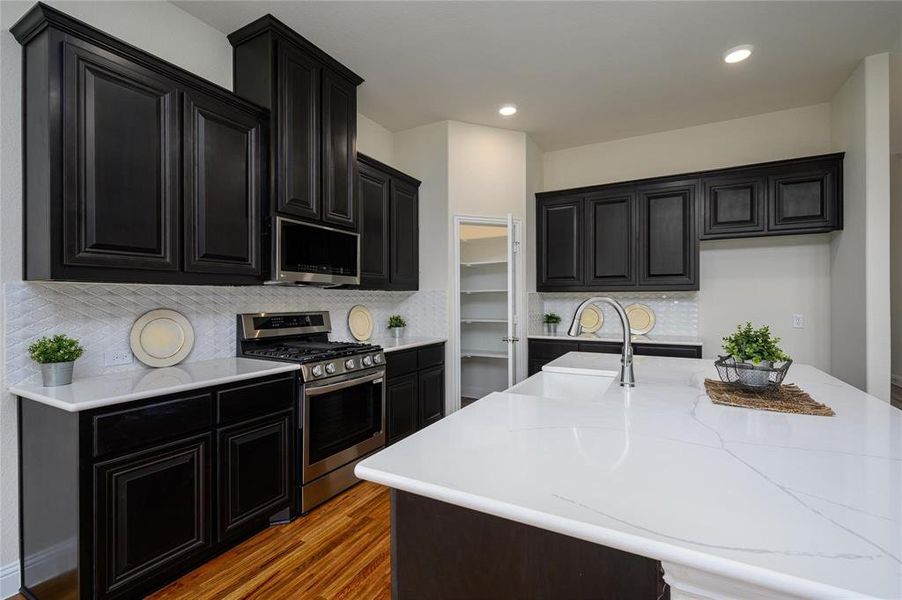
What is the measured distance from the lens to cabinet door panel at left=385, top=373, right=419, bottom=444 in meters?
3.31

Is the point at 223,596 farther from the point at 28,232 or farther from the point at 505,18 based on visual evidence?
the point at 505,18

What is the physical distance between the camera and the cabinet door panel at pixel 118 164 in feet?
5.80

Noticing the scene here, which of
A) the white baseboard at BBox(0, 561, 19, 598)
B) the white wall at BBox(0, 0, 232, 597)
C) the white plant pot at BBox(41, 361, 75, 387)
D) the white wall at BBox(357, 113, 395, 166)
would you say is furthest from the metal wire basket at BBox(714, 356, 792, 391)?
the white wall at BBox(357, 113, 395, 166)

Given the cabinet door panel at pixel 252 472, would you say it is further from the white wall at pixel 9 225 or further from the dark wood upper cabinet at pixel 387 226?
the dark wood upper cabinet at pixel 387 226

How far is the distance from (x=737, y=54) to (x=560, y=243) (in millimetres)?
2054

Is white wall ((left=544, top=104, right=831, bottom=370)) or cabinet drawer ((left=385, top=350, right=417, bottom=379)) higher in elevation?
white wall ((left=544, top=104, right=831, bottom=370))

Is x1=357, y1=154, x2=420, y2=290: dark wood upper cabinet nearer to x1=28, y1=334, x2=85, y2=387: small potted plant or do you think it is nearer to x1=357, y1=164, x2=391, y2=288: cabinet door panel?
x1=357, y1=164, x2=391, y2=288: cabinet door panel

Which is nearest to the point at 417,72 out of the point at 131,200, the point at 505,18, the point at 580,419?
the point at 505,18

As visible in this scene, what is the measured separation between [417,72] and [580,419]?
2.87 meters

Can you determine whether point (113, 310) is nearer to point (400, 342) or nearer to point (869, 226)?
point (400, 342)

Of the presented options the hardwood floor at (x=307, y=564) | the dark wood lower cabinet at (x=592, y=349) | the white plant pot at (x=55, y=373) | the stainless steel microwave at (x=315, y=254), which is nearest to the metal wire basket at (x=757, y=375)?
the hardwood floor at (x=307, y=564)

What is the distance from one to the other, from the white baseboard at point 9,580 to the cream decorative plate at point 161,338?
38.1 inches

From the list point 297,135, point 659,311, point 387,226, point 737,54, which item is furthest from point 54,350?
point 659,311

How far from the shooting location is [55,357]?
180 centimetres
